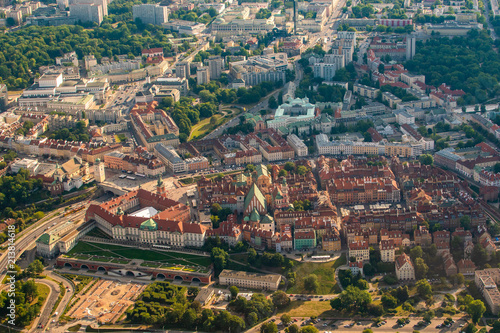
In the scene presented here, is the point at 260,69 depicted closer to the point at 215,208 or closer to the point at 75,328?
the point at 215,208

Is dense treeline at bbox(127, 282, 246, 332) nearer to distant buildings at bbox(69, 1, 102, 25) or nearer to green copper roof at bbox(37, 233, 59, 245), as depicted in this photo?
green copper roof at bbox(37, 233, 59, 245)

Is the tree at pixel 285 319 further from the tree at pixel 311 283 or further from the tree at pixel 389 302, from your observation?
the tree at pixel 389 302

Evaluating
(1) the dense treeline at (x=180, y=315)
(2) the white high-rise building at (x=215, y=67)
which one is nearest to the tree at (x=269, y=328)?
(1) the dense treeline at (x=180, y=315)

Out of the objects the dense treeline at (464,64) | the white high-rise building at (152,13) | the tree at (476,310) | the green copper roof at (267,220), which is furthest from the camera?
the white high-rise building at (152,13)

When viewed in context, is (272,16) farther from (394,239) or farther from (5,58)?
(394,239)

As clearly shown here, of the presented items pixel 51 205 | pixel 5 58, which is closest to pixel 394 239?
pixel 51 205

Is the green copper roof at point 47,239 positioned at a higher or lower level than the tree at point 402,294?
higher

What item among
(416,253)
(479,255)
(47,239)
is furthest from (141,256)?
(479,255)
